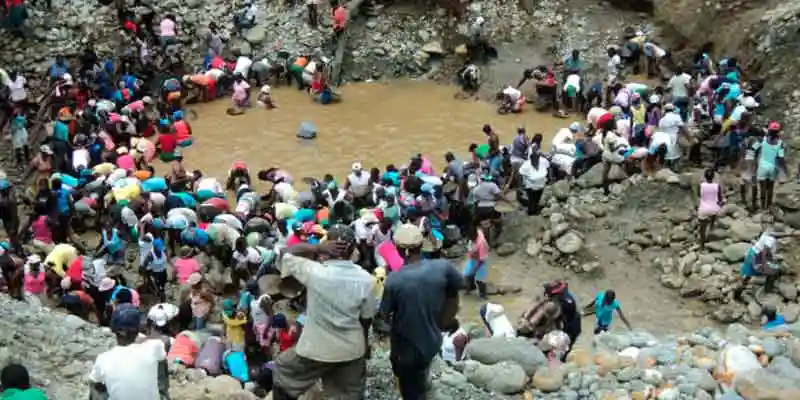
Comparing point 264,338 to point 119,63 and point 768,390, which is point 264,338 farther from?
point 119,63

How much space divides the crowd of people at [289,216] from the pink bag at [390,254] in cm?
5

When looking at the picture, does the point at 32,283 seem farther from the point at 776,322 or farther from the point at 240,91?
the point at 776,322

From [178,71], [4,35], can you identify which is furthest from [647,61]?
[4,35]

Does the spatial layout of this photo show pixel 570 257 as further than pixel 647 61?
No

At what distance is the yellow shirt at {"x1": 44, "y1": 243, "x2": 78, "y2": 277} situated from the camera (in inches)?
510

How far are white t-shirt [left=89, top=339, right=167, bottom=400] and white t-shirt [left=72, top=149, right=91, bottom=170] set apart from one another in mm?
10458

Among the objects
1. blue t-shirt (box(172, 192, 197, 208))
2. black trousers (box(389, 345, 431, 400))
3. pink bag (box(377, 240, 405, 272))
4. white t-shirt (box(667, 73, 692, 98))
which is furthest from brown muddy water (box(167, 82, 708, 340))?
black trousers (box(389, 345, 431, 400))

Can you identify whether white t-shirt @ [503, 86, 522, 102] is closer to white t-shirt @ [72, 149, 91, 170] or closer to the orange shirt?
the orange shirt

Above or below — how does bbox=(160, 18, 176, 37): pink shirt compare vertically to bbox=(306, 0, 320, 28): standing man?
below

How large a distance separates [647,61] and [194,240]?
1057 centimetres

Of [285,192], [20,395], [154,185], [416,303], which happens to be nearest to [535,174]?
[285,192]

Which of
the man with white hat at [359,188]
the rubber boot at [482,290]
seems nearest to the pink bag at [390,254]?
the rubber boot at [482,290]

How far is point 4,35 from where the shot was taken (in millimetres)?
20172

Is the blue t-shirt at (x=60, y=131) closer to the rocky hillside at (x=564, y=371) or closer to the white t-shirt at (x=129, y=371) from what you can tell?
the rocky hillside at (x=564, y=371)
